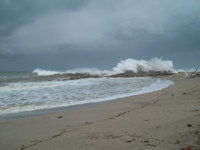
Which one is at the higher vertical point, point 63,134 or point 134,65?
point 134,65

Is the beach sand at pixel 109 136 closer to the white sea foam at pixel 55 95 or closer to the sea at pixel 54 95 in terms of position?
the sea at pixel 54 95

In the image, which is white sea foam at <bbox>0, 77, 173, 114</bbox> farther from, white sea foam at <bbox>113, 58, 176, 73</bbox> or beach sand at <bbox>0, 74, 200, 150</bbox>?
white sea foam at <bbox>113, 58, 176, 73</bbox>

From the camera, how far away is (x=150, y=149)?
2.62 m

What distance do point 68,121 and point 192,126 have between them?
3160mm

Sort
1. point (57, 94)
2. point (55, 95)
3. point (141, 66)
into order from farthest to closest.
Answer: point (141, 66)
point (57, 94)
point (55, 95)

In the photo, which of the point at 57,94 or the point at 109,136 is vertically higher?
the point at 57,94

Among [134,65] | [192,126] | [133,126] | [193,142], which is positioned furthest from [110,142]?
[134,65]

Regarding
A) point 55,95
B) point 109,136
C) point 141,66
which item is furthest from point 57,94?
point 141,66

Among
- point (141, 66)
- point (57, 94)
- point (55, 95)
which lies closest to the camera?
point (55, 95)

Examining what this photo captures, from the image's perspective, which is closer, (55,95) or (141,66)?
(55,95)

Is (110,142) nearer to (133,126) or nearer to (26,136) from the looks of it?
(133,126)

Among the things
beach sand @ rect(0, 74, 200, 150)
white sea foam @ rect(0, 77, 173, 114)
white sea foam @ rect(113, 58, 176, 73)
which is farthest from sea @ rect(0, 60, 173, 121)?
white sea foam @ rect(113, 58, 176, 73)

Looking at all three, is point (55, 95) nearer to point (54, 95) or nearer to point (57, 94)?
point (54, 95)

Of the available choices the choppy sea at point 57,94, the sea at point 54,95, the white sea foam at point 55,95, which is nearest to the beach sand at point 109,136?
the sea at point 54,95
